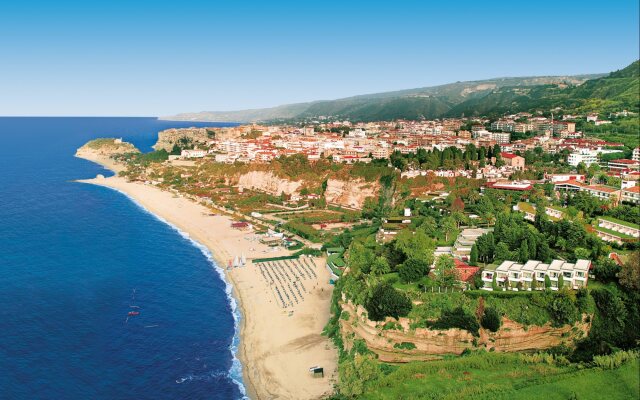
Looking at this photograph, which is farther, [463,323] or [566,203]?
[566,203]

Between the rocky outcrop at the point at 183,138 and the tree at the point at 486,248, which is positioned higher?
the rocky outcrop at the point at 183,138

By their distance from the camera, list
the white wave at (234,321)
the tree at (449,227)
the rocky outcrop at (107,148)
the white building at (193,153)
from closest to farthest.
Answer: the white wave at (234,321), the tree at (449,227), the white building at (193,153), the rocky outcrop at (107,148)

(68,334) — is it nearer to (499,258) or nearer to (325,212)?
(499,258)

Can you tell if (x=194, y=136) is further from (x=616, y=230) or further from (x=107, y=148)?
(x=616, y=230)

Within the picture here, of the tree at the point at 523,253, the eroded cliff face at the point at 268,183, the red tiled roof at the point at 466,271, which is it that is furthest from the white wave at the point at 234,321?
the eroded cliff face at the point at 268,183

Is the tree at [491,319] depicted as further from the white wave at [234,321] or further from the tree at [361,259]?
the white wave at [234,321]

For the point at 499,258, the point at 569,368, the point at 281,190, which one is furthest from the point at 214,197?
the point at 569,368
